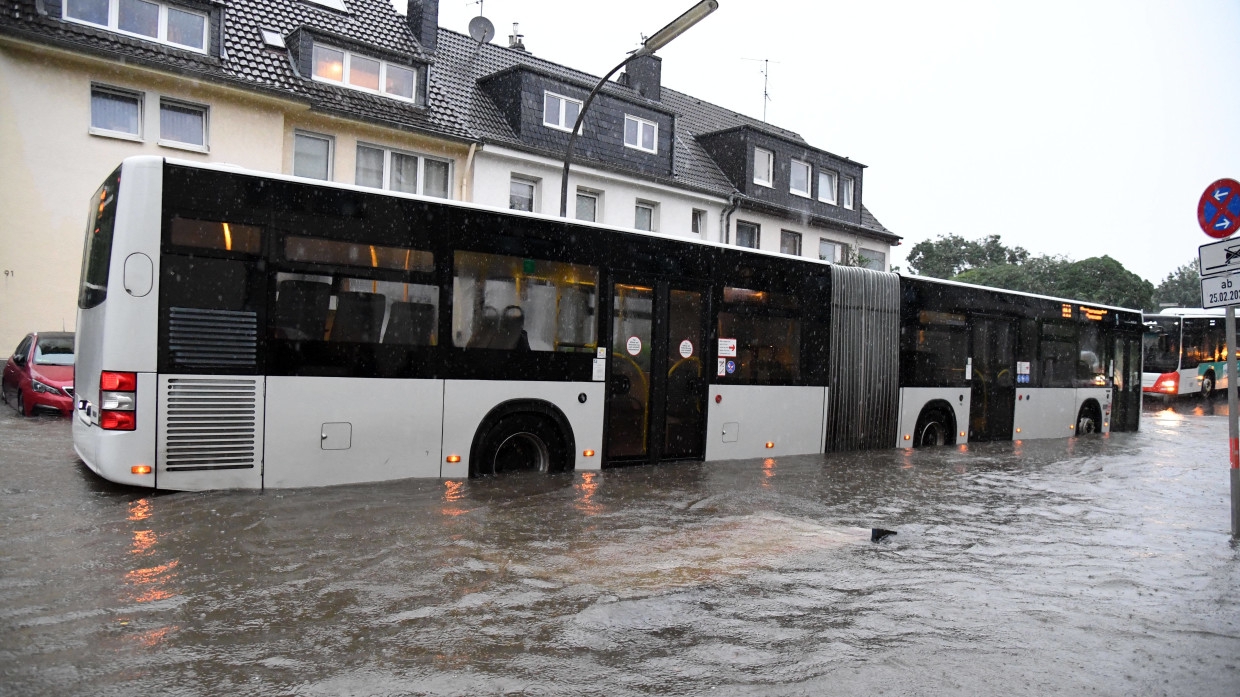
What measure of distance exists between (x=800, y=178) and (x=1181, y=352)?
1643 cm

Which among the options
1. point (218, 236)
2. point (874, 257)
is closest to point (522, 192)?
point (218, 236)

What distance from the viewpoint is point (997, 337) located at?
16.5m

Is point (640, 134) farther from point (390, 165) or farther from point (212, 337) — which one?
point (212, 337)

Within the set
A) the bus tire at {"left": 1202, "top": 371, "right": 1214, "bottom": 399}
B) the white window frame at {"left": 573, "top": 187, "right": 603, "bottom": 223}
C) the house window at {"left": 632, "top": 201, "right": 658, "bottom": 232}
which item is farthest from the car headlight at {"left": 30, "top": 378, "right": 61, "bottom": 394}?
the bus tire at {"left": 1202, "top": 371, "right": 1214, "bottom": 399}

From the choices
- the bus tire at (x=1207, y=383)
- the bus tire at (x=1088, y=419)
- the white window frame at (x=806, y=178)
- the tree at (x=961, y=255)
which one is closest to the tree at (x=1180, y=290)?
the tree at (x=961, y=255)

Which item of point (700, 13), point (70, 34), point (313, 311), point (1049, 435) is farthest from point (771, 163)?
point (313, 311)

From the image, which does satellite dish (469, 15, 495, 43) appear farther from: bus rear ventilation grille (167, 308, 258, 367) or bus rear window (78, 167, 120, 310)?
bus rear ventilation grille (167, 308, 258, 367)

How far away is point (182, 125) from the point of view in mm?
19047

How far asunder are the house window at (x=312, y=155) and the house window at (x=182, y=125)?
7.22 ft

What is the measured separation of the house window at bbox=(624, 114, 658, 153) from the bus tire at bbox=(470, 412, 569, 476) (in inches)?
739

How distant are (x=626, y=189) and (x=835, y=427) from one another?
48.9 ft

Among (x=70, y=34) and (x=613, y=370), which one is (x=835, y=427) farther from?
(x=70, y=34)

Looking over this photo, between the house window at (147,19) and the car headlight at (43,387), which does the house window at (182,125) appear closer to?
the house window at (147,19)

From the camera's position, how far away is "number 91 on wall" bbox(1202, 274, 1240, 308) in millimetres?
8406
